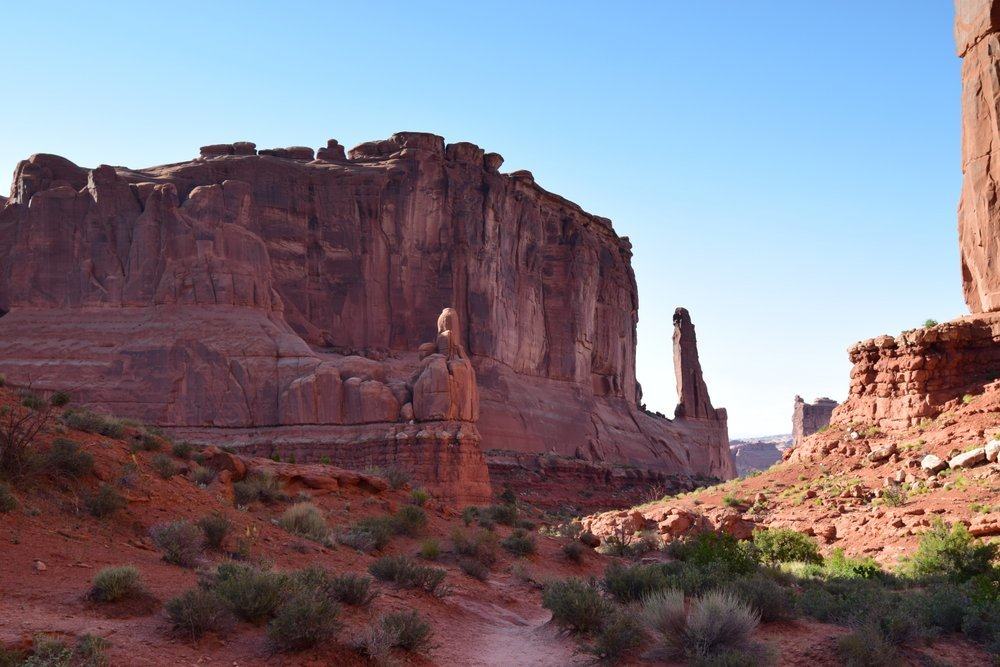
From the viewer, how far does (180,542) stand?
12.4 metres

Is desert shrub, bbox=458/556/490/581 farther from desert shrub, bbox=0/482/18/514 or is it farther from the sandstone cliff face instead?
the sandstone cliff face

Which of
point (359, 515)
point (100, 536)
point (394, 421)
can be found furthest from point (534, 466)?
point (100, 536)

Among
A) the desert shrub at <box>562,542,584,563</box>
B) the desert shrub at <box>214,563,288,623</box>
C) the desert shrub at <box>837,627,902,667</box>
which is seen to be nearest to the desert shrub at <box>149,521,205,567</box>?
the desert shrub at <box>214,563,288,623</box>

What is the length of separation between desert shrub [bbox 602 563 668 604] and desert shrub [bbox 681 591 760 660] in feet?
10.6

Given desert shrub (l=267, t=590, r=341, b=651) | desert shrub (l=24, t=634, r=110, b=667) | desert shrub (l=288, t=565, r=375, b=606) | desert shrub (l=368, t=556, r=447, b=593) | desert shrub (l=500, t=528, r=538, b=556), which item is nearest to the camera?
desert shrub (l=24, t=634, r=110, b=667)

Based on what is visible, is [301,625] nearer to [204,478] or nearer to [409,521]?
[204,478]

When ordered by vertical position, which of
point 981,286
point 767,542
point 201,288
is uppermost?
point 201,288

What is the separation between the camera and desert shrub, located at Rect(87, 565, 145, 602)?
960cm

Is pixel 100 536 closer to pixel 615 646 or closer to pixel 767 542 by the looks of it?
pixel 615 646

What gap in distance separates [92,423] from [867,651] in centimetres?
1360

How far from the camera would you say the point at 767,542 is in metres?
20.4

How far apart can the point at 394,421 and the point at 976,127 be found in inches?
1050

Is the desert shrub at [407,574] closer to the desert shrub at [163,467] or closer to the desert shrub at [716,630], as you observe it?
the desert shrub at [163,467]

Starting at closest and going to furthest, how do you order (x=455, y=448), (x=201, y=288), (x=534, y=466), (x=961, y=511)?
(x=961, y=511) → (x=455, y=448) → (x=201, y=288) → (x=534, y=466)
